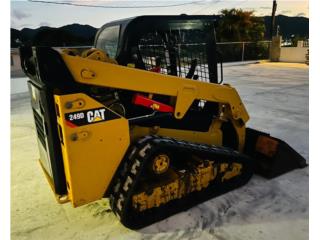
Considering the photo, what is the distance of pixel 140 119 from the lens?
9.71ft

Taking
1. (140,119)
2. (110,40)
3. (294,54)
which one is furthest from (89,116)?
(294,54)

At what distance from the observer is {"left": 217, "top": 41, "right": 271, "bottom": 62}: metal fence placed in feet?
64.8

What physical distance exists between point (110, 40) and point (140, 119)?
99cm

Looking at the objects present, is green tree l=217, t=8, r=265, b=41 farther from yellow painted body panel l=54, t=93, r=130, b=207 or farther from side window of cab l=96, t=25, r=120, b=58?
yellow painted body panel l=54, t=93, r=130, b=207

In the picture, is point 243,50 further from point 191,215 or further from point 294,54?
point 191,215

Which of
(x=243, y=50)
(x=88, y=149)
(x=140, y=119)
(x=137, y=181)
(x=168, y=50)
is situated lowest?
(x=137, y=181)

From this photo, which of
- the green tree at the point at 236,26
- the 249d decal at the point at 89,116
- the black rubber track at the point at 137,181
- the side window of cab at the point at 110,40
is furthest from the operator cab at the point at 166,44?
the green tree at the point at 236,26

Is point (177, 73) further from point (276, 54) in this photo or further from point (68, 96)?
point (276, 54)

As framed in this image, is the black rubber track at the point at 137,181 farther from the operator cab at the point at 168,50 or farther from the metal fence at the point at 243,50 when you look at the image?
the metal fence at the point at 243,50

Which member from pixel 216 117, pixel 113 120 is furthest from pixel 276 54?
pixel 113 120

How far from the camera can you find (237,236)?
8.73 feet

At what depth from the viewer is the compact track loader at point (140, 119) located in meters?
2.46

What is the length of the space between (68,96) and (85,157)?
1.79 feet

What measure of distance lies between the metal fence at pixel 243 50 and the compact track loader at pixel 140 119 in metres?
16.4
